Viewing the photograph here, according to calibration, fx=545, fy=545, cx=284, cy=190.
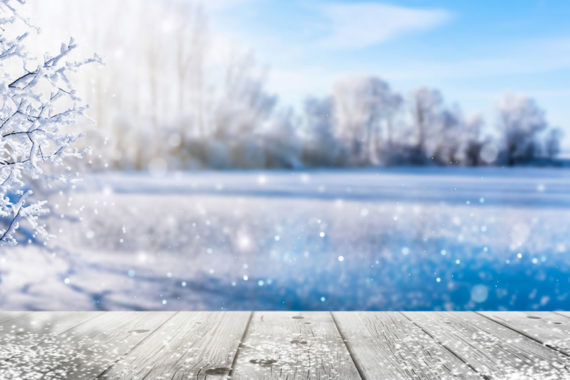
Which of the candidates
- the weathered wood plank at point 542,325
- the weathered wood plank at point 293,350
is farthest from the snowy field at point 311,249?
the weathered wood plank at point 542,325

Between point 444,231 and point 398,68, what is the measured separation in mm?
1289

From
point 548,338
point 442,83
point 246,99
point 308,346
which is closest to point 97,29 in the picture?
point 246,99

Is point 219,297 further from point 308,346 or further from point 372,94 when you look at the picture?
point 308,346

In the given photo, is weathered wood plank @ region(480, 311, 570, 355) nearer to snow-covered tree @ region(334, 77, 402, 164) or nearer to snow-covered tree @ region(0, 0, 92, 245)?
snow-covered tree @ region(0, 0, 92, 245)

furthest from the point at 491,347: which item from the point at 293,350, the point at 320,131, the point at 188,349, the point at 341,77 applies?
the point at 341,77

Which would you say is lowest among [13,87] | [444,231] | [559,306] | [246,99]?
[559,306]

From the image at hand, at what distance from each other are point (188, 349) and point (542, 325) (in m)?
1.05

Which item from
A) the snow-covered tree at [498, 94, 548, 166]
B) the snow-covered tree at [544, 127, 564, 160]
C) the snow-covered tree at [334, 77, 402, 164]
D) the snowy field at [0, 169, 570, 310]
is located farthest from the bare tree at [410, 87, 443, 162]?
the snow-covered tree at [544, 127, 564, 160]

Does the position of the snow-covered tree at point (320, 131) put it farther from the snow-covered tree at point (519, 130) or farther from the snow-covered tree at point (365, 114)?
the snow-covered tree at point (519, 130)

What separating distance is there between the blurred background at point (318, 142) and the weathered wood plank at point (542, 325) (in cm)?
137

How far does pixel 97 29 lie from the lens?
3432 mm

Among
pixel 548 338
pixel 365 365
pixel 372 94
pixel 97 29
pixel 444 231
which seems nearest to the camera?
pixel 365 365

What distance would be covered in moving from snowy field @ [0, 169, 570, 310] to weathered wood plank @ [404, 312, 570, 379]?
1465 millimetres

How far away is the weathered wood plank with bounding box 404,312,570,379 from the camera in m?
1.20
